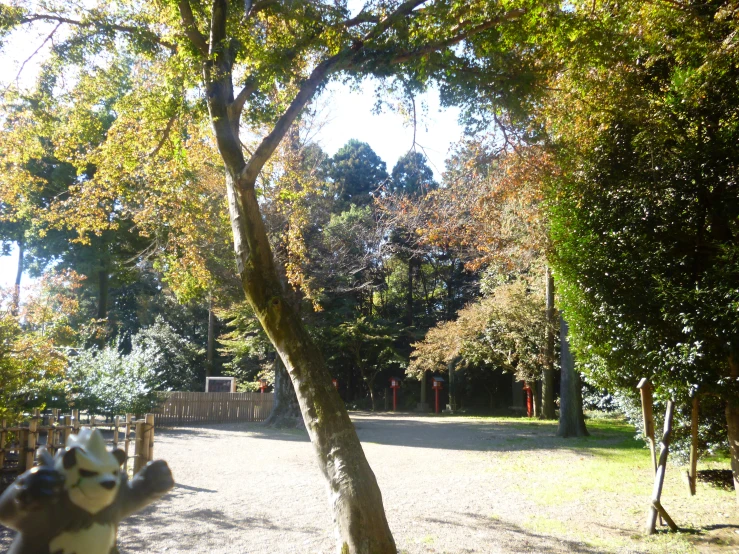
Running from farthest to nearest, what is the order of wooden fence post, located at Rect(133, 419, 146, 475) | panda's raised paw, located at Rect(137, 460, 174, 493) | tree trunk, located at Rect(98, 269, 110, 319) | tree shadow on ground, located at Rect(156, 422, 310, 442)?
tree trunk, located at Rect(98, 269, 110, 319), tree shadow on ground, located at Rect(156, 422, 310, 442), wooden fence post, located at Rect(133, 419, 146, 475), panda's raised paw, located at Rect(137, 460, 174, 493)

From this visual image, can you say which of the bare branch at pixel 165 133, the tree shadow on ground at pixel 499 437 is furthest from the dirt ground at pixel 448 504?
the bare branch at pixel 165 133

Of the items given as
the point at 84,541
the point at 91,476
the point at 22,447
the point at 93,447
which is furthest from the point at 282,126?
the point at 22,447

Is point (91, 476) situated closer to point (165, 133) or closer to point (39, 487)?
point (39, 487)

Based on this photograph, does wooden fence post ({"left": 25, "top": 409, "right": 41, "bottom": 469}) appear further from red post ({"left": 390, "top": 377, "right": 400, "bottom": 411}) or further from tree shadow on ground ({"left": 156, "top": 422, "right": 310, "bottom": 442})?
red post ({"left": 390, "top": 377, "right": 400, "bottom": 411})

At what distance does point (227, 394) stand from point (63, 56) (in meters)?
16.4

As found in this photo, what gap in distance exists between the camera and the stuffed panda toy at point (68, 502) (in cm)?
195

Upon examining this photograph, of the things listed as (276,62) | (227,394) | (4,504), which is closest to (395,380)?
(227,394)

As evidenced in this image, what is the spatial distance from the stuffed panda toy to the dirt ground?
15.0ft

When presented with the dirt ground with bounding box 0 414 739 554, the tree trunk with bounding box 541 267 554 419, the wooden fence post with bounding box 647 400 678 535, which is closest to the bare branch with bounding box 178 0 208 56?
the dirt ground with bounding box 0 414 739 554

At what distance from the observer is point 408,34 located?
713 centimetres

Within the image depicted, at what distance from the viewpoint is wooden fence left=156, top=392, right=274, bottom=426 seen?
20484 millimetres

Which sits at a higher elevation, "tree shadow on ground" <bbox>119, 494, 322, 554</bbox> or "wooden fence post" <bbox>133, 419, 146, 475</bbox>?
"wooden fence post" <bbox>133, 419, 146, 475</bbox>

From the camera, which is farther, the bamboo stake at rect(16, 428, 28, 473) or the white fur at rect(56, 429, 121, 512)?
the bamboo stake at rect(16, 428, 28, 473)

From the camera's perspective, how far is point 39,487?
1.95m
